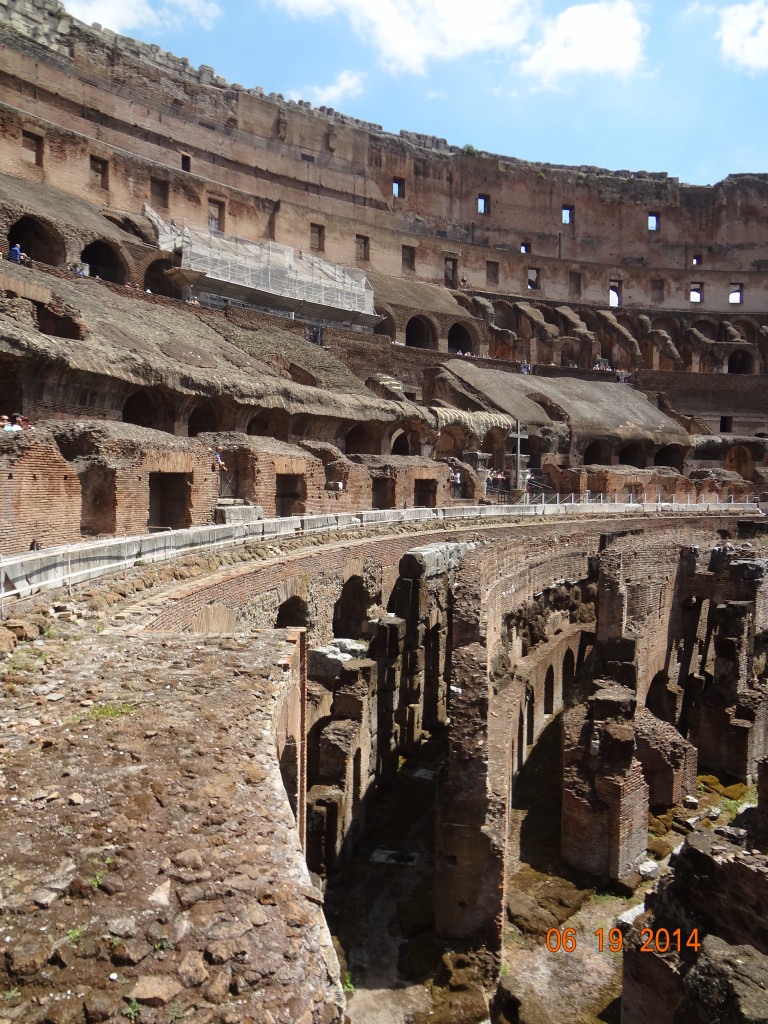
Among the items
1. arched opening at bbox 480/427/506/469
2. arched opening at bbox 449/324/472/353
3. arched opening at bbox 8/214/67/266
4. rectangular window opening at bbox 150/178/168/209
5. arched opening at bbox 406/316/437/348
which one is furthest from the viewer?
arched opening at bbox 449/324/472/353

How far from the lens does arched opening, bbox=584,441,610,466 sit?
114 ft

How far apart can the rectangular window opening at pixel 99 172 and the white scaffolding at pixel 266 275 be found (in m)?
2.16

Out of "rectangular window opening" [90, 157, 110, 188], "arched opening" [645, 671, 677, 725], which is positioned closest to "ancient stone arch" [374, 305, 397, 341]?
"rectangular window opening" [90, 157, 110, 188]

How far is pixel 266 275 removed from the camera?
3347cm

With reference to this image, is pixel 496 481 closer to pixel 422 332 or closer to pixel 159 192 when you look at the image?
pixel 422 332

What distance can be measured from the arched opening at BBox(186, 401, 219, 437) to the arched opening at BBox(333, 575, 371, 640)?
8.87m

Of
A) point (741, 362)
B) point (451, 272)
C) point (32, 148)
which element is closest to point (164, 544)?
point (32, 148)

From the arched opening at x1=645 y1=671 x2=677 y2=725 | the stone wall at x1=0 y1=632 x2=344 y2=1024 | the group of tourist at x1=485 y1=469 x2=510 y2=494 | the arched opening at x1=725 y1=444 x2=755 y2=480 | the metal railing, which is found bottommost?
the arched opening at x1=645 y1=671 x2=677 y2=725

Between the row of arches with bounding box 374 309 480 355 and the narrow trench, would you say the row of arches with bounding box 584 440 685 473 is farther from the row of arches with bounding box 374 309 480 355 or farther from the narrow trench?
the narrow trench

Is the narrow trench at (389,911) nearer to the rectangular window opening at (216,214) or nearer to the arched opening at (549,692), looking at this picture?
the arched opening at (549,692)

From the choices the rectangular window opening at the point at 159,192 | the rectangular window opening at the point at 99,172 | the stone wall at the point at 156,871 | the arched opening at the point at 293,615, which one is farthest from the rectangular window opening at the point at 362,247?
the stone wall at the point at 156,871

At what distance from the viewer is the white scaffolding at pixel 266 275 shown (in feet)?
101

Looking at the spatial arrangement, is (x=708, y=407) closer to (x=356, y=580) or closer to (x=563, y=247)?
(x=563, y=247)

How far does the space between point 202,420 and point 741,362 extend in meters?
44.5
